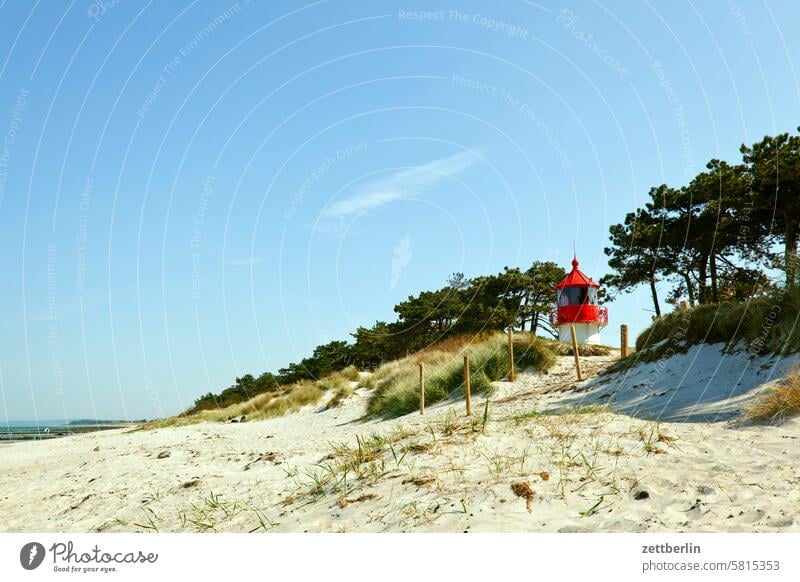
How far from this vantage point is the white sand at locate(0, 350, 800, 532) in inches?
171

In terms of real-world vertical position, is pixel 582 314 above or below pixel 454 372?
above

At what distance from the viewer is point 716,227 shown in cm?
2469

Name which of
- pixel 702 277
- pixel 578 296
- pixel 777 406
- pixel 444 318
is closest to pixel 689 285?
pixel 702 277

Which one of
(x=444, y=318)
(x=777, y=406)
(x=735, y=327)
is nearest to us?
(x=777, y=406)

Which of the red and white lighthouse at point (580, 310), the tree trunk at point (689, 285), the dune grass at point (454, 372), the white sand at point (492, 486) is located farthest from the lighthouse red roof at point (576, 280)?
the white sand at point (492, 486)

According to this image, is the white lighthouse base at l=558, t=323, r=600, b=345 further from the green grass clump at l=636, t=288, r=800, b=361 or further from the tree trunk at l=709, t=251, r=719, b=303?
the green grass clump at l=636, t=288, r=800, b=361

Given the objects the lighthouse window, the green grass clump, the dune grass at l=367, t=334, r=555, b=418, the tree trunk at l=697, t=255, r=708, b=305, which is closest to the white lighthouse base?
the lighthouse window

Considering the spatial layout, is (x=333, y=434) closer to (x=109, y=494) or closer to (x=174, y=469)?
(x=174, y=469)

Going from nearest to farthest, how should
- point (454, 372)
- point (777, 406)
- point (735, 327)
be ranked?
point (777, 406)
point (735, 327)
point (454, 372)

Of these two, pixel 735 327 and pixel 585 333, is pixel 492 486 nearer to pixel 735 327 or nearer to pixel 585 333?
pixel 735 327

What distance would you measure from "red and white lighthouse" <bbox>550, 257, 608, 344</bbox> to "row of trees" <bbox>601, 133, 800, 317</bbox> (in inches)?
145

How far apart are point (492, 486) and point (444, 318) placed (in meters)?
26.9
